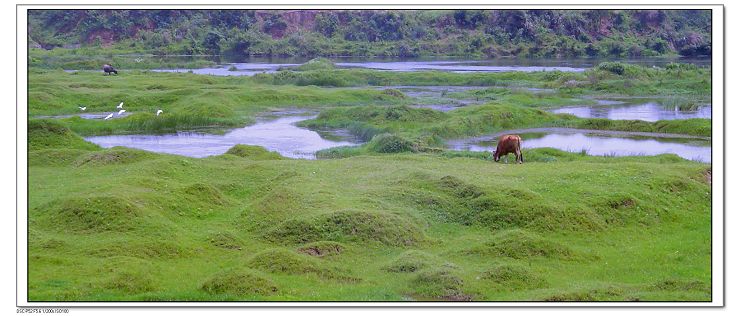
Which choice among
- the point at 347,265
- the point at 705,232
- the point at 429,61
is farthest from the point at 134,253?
the point at 429,61

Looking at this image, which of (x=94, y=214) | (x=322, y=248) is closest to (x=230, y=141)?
(x=94, y=214)

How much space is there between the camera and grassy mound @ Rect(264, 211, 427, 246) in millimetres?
21031

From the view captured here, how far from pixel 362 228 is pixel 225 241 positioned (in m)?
3.51

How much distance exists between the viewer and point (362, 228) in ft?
69.8

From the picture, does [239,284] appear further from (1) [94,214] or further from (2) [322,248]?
(1) [94,214]

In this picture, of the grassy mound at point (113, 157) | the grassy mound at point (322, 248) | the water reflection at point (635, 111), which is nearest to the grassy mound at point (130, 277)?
the grassy mound at point (322, 248)

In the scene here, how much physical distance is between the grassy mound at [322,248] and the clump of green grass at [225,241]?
68.0 inches

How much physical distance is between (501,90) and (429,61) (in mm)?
49066

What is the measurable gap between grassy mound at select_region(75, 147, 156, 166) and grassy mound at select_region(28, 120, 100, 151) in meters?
4.82

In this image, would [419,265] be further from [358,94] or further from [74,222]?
[358,94]

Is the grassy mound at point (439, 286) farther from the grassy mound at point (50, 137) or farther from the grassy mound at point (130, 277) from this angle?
the grassy mound at point (50, 137)

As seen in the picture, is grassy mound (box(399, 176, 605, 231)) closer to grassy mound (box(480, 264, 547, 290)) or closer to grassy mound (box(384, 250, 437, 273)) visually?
grassy mound (box(384, 250, 437, 273))

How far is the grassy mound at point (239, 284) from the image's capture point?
1684 centimetres

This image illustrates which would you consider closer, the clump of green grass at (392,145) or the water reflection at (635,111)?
the clump of green grass at (392,145)
